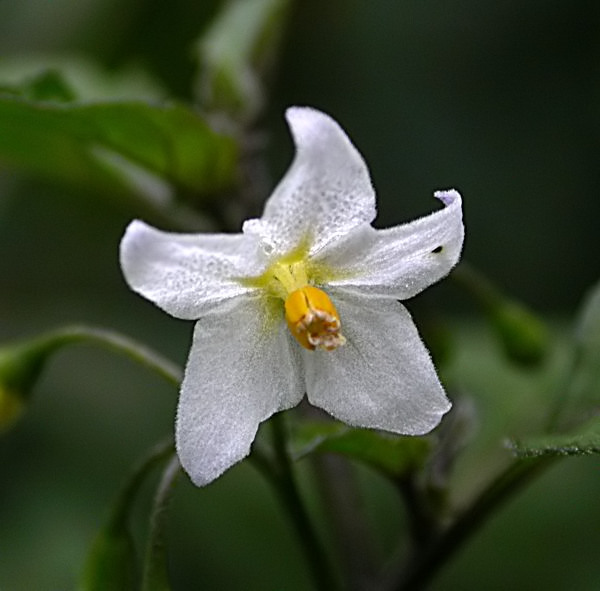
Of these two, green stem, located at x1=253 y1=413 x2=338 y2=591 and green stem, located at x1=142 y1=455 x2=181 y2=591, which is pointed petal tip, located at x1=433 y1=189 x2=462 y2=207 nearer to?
green stem, located at x1=253 y1=413 x2=338 y2=591

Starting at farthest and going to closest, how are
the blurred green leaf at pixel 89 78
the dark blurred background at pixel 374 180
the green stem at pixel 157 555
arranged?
the dark blurred background at pixel 374 180, the blurred green leaf at pixel 89 78, the green stem at pixel 157 555

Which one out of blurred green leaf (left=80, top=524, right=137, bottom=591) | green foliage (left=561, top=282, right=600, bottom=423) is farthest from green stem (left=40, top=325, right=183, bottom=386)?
green foliage (left=561, top=282, right=600, bottom=423)

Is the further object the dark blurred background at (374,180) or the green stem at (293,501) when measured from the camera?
the dark blurred background at (374,180)

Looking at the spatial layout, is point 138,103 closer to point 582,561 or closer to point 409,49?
point 582,561

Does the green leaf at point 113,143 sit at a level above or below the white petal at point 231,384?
below

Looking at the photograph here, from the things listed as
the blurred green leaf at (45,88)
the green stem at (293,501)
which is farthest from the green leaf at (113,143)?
the green stem at (293,501)

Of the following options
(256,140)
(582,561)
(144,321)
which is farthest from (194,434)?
(144,321)

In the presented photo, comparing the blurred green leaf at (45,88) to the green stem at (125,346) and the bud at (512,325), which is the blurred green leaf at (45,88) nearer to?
the green stem at (125,346)
